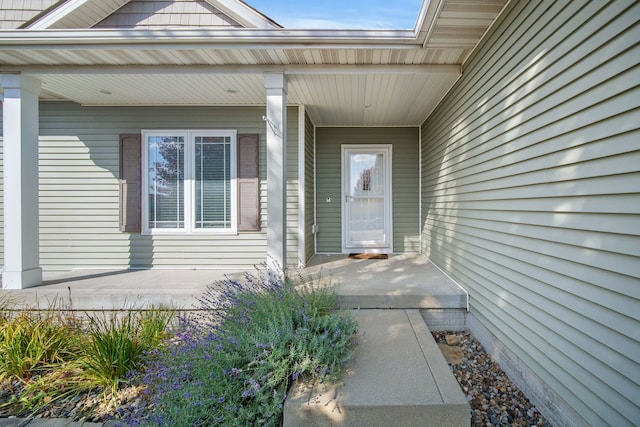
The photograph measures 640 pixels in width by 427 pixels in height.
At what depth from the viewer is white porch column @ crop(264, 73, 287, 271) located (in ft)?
11.3

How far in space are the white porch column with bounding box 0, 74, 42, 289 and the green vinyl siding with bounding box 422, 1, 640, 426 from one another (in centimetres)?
486

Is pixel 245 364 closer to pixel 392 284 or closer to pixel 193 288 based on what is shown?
pixel 193 288

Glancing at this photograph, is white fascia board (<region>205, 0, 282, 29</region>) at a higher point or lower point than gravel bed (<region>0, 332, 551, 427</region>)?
higher


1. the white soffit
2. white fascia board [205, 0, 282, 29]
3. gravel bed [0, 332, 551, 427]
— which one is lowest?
gravel bed [0, 332, 551, 427]

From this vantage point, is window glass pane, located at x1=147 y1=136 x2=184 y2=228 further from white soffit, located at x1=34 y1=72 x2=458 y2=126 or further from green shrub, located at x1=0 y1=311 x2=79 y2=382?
green shrub, located at x1=0 y1=311 x2=79 y2=382

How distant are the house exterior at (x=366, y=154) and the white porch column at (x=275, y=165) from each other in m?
0.02

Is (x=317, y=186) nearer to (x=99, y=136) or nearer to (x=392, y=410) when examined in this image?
(x=99, y=136)

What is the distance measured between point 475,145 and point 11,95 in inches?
197

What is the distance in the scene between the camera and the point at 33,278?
12.0 feet

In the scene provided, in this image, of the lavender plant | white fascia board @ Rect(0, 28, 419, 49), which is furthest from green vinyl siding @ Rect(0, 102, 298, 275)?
the lavender plant

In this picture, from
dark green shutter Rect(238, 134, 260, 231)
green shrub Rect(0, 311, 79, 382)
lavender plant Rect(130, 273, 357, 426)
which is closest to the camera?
lavender plant Rect(130, 273, 357, 426)

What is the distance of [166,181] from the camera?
15.3 ft

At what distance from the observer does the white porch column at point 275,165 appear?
3.45m

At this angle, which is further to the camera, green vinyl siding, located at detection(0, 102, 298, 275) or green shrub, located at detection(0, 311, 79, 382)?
green vinyl siding, located at detection(0, 102, 298, 275)
